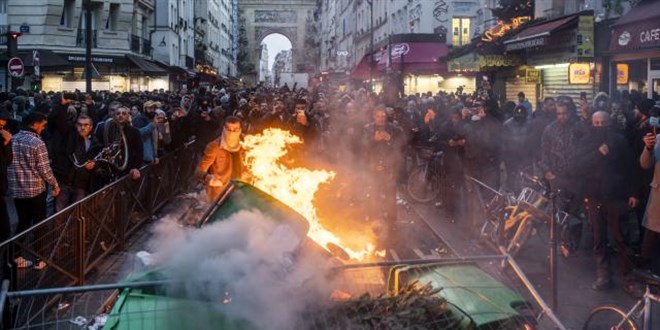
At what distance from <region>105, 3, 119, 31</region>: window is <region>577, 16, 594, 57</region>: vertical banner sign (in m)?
26.4

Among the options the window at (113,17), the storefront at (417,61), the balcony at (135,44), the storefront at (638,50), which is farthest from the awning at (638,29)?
the balcony at (135,44)

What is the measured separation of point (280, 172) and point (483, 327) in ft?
17.4

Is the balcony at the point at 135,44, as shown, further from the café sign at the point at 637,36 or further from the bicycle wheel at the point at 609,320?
the bicycle wheel at the point at 609,320

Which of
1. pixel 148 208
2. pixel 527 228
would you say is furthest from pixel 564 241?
pixel 148 208

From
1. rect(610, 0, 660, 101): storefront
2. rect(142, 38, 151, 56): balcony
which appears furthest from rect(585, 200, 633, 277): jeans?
rect(142, 38, 151, 56): balcony

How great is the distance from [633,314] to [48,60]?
26.8 m

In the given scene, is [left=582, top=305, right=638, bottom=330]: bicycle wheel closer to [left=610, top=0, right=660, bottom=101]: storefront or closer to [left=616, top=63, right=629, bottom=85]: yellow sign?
[left=610, top=0, right=660, bottom=101]: storefront

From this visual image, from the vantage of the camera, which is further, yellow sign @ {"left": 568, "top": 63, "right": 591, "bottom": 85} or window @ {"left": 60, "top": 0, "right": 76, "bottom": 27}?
window @ {"left": 60, "top": 0, "right": 76, "bottom": 27}

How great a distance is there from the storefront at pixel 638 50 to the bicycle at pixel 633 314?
9148mm

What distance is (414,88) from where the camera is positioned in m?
36.2

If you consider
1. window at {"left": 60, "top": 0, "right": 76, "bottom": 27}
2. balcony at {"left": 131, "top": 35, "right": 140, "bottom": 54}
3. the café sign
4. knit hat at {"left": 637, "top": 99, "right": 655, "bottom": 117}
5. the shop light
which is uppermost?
window at {"left": 60, "top": 0, "right": 76, "bottom": 27}

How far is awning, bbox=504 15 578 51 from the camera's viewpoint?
18.1 m

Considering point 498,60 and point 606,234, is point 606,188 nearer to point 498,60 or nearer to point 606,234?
point 606,234

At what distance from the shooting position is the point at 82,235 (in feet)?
25.2
